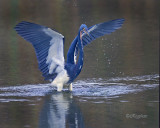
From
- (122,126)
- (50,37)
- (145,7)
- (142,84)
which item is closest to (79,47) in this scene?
(50,37)

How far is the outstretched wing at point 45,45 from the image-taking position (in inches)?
315

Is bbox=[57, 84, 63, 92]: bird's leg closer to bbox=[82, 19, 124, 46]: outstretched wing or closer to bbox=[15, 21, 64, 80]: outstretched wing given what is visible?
bbox=[15, 21, 64, 80]: outstretched wing

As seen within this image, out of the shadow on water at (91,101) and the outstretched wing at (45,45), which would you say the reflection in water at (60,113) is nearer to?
the shadow on water at (91,101)

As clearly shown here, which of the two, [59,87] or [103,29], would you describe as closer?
[59,87]

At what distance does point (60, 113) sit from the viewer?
6973 mm

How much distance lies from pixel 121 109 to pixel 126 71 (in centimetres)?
241

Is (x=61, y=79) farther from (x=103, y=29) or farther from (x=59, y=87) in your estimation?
(x=103, y=29)

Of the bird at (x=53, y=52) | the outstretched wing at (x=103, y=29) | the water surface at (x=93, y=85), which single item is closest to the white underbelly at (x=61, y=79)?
the bird at (x=53, y=52)

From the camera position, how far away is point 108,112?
6.98 meters

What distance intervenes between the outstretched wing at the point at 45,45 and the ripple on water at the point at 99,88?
347 mm

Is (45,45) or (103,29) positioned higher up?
(103,29)

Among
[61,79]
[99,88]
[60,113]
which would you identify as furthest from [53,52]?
[60,113]

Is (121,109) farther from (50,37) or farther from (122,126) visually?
(50,37)

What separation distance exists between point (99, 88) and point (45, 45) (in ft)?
3.19
